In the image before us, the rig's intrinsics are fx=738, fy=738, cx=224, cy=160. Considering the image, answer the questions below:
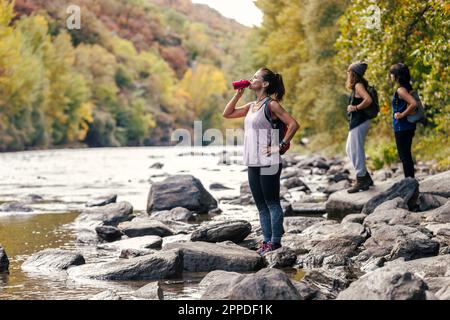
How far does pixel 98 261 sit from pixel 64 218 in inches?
178

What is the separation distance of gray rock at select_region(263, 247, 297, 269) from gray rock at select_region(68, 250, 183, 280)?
96 centimetres

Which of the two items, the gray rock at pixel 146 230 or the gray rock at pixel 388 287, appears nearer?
the gray rock at pixel 388 287

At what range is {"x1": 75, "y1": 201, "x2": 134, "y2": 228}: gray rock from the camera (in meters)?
11.7

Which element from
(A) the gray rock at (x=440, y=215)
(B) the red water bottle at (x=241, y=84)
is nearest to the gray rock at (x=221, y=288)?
(B) the red water bottle at (x=241, y=84)

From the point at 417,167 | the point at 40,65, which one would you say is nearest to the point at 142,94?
the point at 40,65

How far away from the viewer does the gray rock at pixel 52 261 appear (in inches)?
304

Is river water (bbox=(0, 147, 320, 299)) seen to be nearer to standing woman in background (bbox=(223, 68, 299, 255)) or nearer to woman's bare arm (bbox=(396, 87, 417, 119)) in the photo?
standing woman in background (bbox=(223, 68, 299, 255))

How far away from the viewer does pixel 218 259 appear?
764 cm

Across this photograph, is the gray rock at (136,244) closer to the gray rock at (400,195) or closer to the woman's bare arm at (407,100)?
the gray rock at (400,195)

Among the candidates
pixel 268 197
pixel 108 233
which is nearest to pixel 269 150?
pixel 268 197

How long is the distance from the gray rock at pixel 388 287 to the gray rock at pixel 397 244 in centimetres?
220

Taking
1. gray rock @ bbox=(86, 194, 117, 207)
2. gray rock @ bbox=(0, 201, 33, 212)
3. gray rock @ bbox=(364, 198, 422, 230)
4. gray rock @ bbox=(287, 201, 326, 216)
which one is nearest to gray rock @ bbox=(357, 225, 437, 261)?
gray rock @ bbox=(364, 198, 422, 230)

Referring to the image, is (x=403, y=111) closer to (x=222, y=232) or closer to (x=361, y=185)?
(x=361, y=185)
